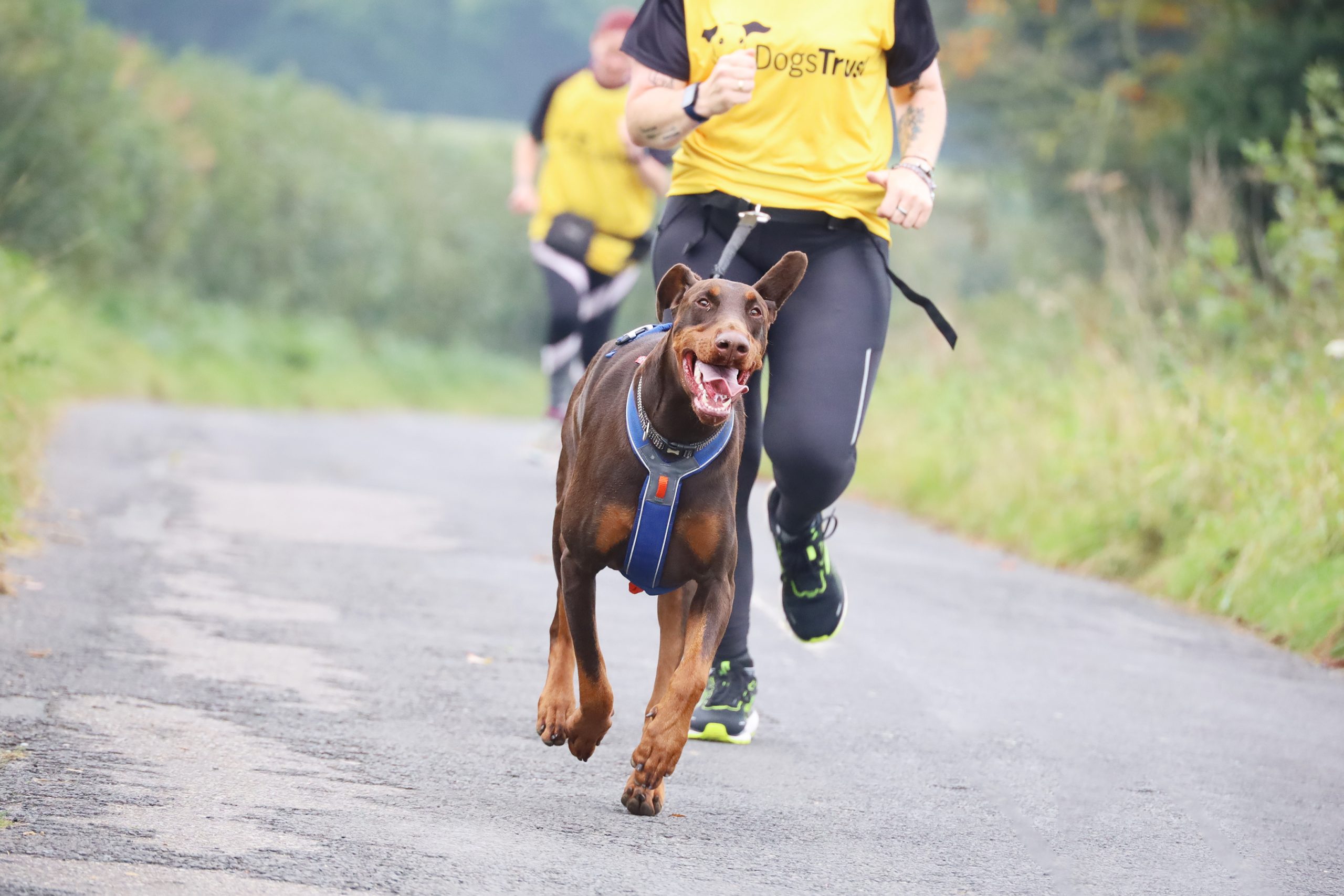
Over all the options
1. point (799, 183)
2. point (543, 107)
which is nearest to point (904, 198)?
point (799, 183)

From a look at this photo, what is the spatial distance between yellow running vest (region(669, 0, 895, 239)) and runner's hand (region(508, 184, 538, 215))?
20.2 ft

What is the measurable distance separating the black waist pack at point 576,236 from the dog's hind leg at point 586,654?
6.71m

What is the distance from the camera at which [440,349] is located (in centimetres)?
4644

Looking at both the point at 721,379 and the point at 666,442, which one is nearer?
the point at 721,379

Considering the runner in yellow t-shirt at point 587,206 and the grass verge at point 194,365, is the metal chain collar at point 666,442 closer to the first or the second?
the grass verge at point 194,365

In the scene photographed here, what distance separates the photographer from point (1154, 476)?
9.77 metres

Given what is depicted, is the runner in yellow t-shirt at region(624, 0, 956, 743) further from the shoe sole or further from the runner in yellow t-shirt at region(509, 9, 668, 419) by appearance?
the runner in yellow t-shirt at region(509, 9, 668, 419)

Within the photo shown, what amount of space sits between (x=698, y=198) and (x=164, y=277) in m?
30.5

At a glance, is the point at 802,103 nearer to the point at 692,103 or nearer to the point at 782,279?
the point at 692,103

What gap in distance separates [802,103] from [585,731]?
174 centimetres

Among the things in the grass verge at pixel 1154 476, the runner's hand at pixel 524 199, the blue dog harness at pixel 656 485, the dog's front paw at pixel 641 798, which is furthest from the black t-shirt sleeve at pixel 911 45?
the runner's hand at pixel 524 199

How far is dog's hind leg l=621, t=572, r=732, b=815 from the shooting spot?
12.4ft

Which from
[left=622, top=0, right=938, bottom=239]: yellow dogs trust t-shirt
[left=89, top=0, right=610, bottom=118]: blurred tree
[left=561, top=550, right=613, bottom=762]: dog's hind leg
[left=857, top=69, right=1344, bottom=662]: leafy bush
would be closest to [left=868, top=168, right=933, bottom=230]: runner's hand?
[left=622, top=0, right=938, bottom=239]: yellow dogs trust t-shirt

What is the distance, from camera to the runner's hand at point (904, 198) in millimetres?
4504
